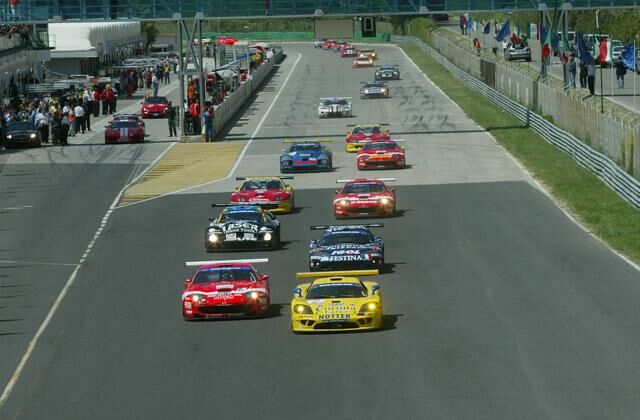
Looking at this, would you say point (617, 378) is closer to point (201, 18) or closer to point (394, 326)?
point (394, 326)

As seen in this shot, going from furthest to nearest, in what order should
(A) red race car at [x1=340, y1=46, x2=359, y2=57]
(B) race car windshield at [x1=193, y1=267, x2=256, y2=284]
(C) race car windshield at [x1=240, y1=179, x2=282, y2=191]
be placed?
1. (A) red race car at [x1=340, y1=46, x2=359, y2=57]
2. (C) race car windshield at [x1=240, y1=179, x2=282, y2=191]
3. (B) race car windshield at [x1=193, y1=267, x2=256, y2=284]

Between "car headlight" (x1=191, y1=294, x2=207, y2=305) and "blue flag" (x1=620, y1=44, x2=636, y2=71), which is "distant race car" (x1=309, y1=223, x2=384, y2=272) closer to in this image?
"car headlight" (x1=191, y1=294, x2=207, y2=305)

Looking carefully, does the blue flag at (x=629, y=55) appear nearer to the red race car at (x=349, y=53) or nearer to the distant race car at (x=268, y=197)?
the distant race car at (x=268, y=197)

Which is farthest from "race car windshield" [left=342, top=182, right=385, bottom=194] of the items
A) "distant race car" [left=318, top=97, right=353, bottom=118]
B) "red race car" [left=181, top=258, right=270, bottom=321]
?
"distant race car" [left=318, top=97, right=353, bottom=118]

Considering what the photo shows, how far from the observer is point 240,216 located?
3678 centimetres

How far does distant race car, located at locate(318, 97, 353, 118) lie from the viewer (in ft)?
254

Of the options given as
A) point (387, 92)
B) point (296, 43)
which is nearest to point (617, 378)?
point (387, 92)

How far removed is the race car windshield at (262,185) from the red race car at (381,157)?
10140mm

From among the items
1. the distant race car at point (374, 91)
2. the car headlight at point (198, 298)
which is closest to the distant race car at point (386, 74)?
the distant race car at point (374, 91)

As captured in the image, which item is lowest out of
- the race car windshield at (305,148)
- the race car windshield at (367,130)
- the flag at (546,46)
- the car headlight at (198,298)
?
the race car windshield at (367,130)

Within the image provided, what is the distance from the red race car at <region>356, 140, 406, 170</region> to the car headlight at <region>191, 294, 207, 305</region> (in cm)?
2604

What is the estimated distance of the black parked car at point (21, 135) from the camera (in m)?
63.0

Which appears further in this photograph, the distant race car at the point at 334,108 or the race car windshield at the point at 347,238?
the distant race car at the point at 334,108

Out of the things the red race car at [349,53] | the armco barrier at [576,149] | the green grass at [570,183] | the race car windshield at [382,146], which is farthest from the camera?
the red race car at [349,53]
